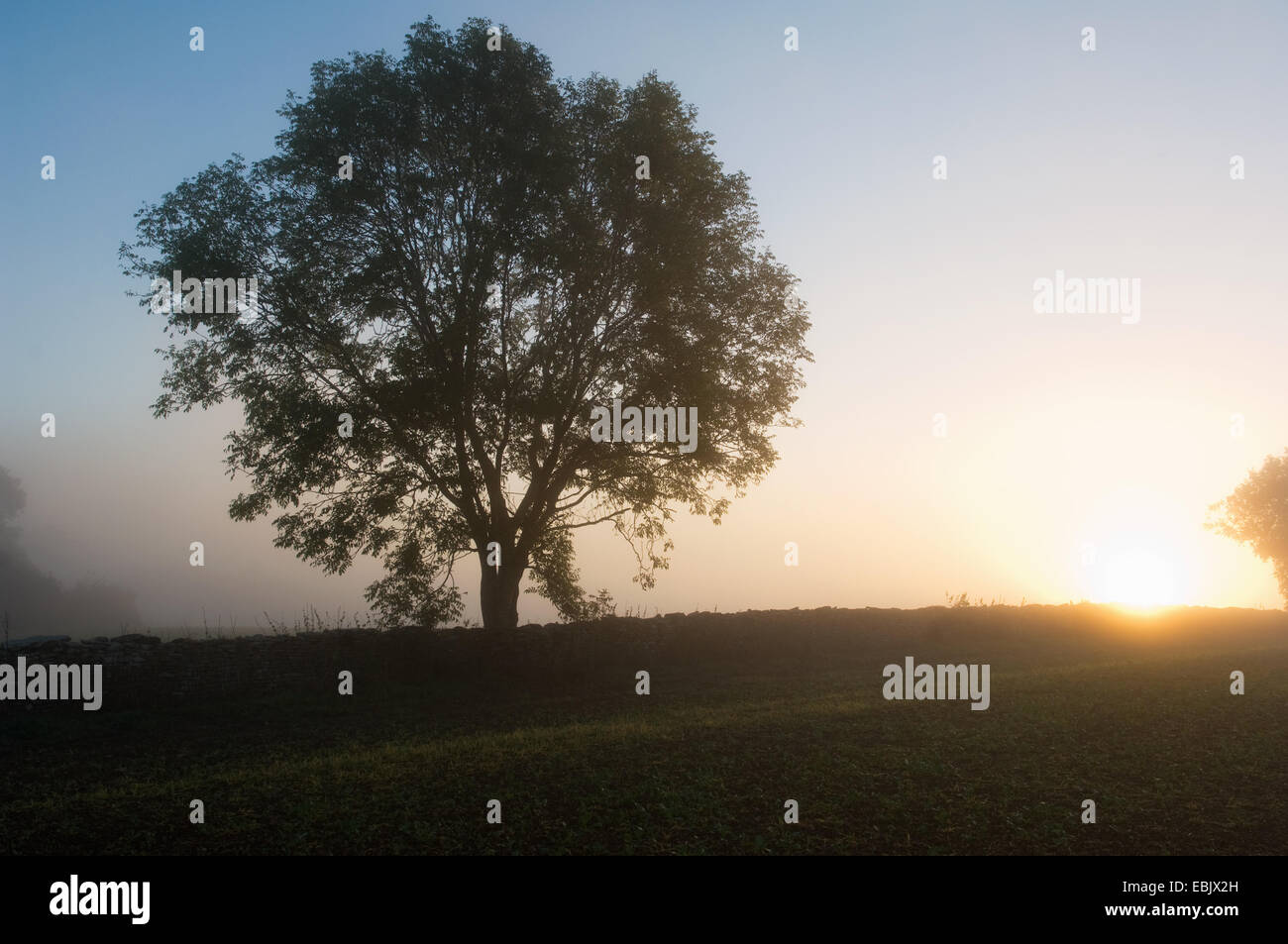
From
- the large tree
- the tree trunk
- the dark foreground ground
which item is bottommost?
the dark foreground ground

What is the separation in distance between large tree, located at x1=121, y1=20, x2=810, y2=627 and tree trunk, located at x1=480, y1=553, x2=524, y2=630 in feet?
0.26

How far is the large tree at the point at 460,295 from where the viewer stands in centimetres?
2359

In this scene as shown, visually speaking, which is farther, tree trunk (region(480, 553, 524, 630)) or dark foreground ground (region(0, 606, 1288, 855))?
tree trunk (region(480, 553, 524, 630))

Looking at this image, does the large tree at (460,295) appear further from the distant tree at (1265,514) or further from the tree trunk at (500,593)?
the distant tree at (1265,514)

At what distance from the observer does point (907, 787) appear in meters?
11.2

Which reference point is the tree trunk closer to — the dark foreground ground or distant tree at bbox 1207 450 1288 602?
the dark foreground ground

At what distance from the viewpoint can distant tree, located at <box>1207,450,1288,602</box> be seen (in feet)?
207

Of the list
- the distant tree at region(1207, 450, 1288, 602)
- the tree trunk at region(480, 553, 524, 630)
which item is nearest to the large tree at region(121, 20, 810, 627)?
the tree trunk at region(480, 553, 524, 630)

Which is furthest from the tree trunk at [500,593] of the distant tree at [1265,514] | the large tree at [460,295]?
the distant tree at [1265,514]

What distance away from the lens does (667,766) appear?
12336 mm

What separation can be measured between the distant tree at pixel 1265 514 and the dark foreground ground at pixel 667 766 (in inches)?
1978

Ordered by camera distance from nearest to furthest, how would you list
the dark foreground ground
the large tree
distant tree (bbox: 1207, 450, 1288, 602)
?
the dark foreground ground < the large tree < distant tree (bbox: 1207, 450, 1288, 602)

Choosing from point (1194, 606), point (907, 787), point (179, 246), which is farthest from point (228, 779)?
point (1194, 606)
